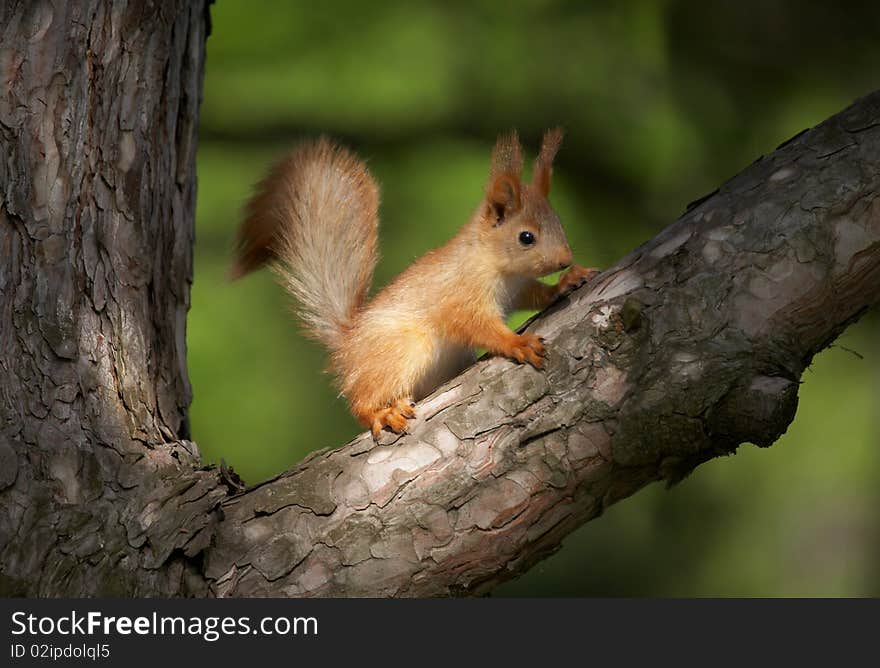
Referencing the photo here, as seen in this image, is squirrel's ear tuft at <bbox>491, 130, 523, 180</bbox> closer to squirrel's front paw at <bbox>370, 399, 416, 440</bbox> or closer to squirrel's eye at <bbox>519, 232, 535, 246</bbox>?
squirrel's eye at <bbox>519, 232, 535, 246</bbox>

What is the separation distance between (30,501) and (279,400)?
5.60 feet

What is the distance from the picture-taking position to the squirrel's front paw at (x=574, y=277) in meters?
1.66

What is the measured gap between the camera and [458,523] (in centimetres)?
141

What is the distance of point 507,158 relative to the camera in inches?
72.9

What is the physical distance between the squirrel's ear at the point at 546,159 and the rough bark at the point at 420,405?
1.43ft

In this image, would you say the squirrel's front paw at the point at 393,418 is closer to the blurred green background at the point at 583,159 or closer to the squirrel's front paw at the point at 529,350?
the squirrel's front paw at the point at 529,350

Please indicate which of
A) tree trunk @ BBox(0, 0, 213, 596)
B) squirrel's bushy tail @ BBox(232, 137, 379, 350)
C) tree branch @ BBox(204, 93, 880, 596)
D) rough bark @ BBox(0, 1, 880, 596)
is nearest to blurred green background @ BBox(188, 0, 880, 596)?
squirrel's bushy tail @ BBox(232, 137, 379, 350)

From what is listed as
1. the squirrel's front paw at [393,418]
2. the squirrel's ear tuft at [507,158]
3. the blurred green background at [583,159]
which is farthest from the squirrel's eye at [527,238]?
the blurred green background at [583,159]

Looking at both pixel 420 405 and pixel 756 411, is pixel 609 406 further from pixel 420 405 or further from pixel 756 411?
pixel 420 405

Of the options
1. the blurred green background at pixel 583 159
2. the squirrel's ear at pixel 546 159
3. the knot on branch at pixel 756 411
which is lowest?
the knot on branch at pixel 756 411

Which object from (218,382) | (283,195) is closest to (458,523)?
(283,195)

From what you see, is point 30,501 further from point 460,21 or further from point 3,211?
point 460,21

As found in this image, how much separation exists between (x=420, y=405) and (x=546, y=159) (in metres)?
0.61

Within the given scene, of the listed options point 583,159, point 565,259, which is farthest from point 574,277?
point 583,159
